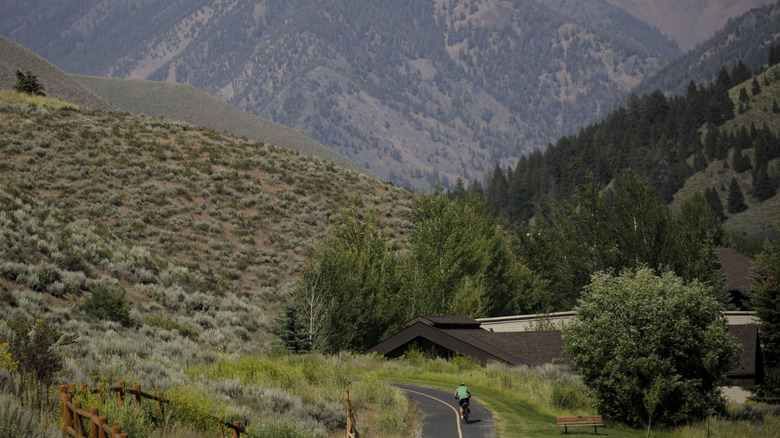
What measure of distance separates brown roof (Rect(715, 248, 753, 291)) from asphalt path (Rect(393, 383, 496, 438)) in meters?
37.7

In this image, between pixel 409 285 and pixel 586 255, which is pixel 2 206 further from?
pixel 586 255

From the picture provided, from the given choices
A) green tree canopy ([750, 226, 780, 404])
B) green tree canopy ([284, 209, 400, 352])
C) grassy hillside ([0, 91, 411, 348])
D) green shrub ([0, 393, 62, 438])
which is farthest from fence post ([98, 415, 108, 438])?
green tree canopy ([750, 226, 780, 404])

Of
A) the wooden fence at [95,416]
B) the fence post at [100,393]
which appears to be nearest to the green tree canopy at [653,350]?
the wooden fence at [95,416]

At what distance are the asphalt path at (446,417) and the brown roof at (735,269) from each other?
124ft

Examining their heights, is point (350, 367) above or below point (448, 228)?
below

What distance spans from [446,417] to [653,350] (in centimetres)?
867

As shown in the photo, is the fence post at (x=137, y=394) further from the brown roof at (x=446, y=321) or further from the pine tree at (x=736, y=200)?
the pine tree at (x=736, y=200)

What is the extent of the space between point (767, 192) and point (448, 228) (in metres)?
135

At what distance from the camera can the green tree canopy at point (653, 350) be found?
2756cm

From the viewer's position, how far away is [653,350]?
27.5 meters

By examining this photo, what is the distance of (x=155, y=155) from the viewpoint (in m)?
82.1

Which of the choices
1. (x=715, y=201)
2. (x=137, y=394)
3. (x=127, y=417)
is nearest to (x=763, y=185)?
(x=715, y=201)

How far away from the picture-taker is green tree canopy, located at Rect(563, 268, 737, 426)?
27.6m

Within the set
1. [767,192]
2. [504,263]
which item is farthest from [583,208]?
[767,192]
